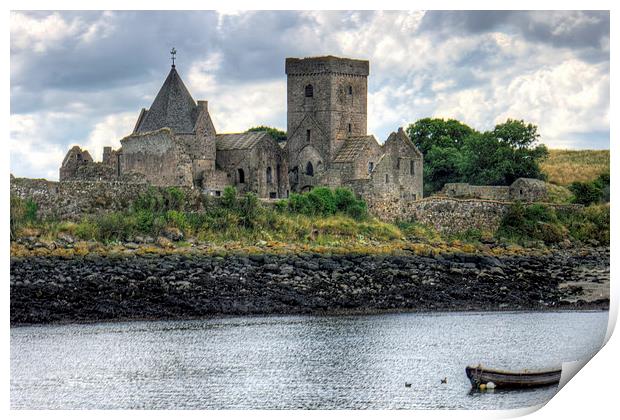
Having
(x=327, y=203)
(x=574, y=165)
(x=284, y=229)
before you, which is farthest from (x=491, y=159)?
(x=284, y=229)

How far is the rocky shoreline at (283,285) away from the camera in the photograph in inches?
1098

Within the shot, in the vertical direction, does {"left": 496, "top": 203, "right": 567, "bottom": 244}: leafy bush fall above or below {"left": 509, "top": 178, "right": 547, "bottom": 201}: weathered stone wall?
below

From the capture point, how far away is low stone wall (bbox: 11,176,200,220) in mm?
31391

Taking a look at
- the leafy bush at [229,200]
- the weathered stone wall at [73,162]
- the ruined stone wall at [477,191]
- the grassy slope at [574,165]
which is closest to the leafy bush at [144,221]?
the leafy bush at [229,200]

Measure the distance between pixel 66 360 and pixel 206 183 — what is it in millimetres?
13311

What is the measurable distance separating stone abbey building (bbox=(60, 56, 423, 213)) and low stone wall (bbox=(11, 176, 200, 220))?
1.19 m

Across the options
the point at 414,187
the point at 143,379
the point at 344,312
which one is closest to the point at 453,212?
the point at 414,187

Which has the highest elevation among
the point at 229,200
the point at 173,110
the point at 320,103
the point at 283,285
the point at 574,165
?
the point at 320,103

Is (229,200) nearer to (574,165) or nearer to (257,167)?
(257,167)

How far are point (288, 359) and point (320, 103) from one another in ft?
54.1

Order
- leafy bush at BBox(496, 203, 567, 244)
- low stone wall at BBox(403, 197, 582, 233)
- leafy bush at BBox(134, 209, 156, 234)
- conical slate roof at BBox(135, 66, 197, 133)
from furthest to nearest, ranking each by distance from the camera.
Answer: low stone wall at BBox(403, 197, 582, 233) < leafy bush at BBox(496, 203, 567, 244) < conical slate roof at BBox(135, 66, 197, 133) < leafy bush at BBox(134, 209, 156, 234)

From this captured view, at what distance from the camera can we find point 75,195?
106ft

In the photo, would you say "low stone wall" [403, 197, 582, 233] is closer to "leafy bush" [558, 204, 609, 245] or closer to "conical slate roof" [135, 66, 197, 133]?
"leafy bush" [558, 204, 609, 245]

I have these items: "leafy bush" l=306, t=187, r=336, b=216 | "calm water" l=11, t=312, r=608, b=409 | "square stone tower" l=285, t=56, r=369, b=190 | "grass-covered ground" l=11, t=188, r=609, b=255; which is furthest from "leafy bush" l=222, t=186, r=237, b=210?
"calm water" l=11, t=312, r=608, b=409
